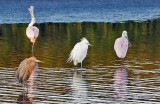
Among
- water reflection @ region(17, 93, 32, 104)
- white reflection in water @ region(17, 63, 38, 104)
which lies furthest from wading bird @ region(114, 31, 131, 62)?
water reflection @ region(17, 93, 32, 104)

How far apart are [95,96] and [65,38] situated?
562 inches

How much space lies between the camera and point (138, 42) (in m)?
25.7

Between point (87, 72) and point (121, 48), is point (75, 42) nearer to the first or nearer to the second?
point (121, 48)

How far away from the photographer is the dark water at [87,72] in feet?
45.9

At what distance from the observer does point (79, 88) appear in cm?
1521

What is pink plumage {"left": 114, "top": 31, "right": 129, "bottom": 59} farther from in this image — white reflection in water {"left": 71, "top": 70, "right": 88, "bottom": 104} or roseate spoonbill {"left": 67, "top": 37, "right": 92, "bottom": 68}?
white reflection in water {"left": 71, "top": 70, "right": 88, "bottom": 104}

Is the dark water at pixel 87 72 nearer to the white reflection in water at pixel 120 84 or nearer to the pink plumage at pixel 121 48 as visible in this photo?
the white reflection in water at pixel 120 84

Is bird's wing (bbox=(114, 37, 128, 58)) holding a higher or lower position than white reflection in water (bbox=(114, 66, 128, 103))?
higher

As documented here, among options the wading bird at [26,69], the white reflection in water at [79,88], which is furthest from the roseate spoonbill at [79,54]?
the wading bird at [26,69]

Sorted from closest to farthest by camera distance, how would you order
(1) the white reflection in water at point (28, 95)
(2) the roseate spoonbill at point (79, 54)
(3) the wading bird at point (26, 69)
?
(1) the white reflection in water at point (28, 95)
(3) the wading bird at point (26, 69)
(2) the roseate spoonbill at point (79, 54)

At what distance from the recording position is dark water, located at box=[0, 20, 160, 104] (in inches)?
551

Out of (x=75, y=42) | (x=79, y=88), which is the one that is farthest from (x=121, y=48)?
(x=75, y=42)

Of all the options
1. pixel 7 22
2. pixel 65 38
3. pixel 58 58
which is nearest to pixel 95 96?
pixel 58 58

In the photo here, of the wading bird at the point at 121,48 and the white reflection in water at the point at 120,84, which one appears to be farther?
the wading bird at the point at 121,48
